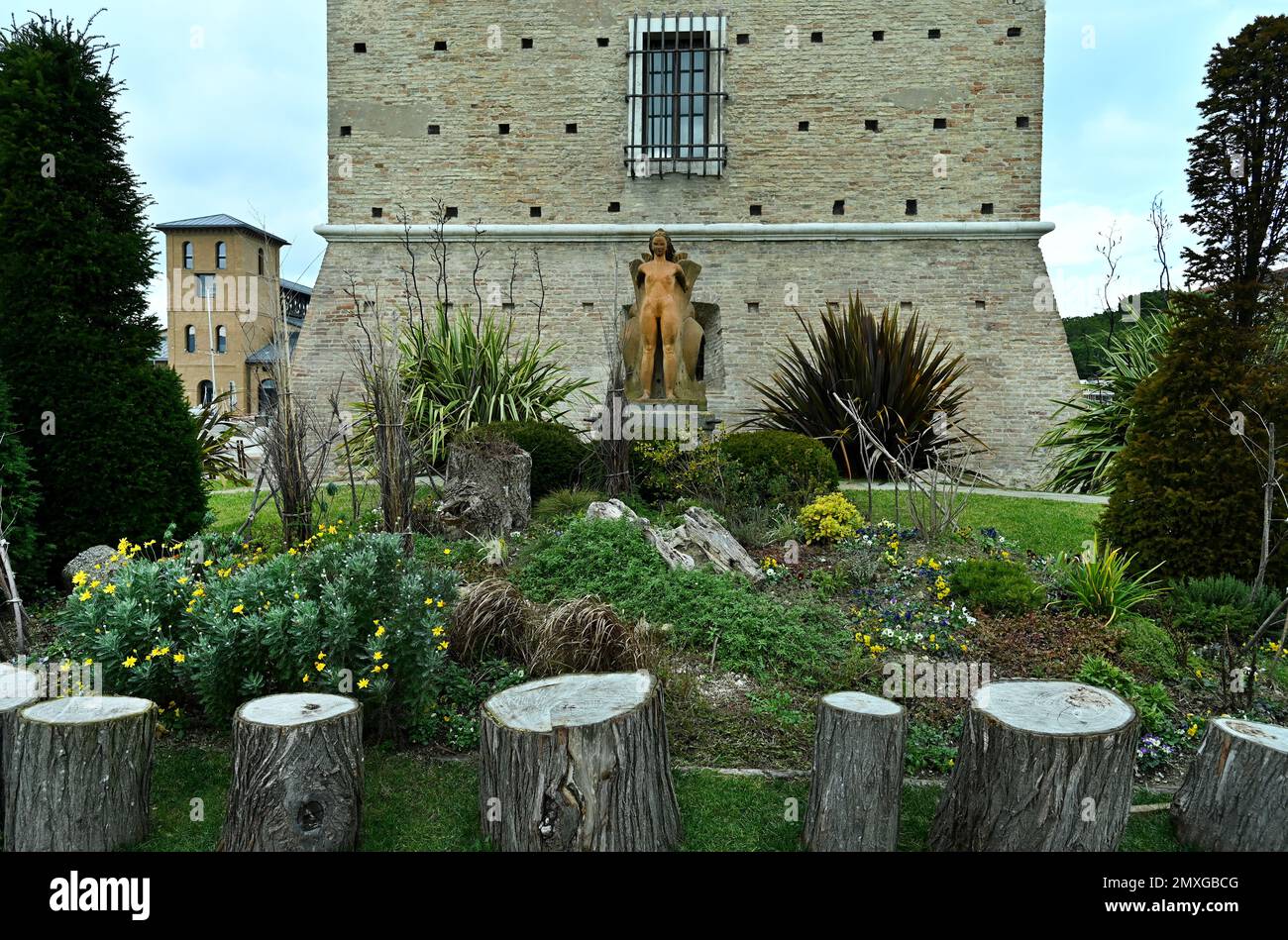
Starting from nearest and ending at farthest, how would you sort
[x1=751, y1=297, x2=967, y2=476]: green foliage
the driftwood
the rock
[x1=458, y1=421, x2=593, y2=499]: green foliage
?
the rock
the driftwood
[x1=458, y1=421, x2=593, y2=499]: green foliage
[x1=751, y1=297, x2=967, y2=476]: green foliage

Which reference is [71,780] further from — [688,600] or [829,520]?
[829,520]

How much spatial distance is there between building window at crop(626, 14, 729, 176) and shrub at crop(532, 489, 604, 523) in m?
7.18

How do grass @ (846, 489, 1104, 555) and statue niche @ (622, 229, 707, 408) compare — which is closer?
grass @ (846, 489, 1104, 555)

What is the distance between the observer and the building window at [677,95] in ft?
39.1

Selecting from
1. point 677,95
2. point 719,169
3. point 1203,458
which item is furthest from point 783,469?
point 677,95

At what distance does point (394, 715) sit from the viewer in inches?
131

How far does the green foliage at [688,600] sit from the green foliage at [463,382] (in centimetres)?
379

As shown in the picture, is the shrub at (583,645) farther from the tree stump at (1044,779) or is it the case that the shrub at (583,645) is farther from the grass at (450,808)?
the tree stump at (1044,779)

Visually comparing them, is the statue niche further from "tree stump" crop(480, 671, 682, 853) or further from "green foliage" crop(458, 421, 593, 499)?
"tree stump" crop(480, 671, 682, 853)

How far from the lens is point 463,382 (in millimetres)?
9039

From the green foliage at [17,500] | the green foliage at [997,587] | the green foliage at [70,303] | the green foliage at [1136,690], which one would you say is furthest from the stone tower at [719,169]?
the green foliage at [1136,690]

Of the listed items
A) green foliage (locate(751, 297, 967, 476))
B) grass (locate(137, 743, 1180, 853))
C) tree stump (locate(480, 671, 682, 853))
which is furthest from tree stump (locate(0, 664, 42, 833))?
green foliage (locate(751, 297, 967, 476))

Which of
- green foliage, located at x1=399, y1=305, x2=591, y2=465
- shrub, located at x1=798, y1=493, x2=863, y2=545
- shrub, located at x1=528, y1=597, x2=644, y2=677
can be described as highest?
green foliage, located at x1=399, y1=305, x2=591, y2=465

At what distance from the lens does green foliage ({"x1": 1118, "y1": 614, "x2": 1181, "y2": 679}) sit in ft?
13.2
